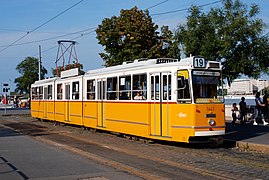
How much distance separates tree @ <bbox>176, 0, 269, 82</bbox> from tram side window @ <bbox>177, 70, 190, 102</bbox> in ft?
26.3

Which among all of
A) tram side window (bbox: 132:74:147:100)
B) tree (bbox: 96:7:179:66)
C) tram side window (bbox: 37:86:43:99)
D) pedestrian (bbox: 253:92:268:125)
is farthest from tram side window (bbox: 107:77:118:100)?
tram side window (bbox: 37:86:43:99)

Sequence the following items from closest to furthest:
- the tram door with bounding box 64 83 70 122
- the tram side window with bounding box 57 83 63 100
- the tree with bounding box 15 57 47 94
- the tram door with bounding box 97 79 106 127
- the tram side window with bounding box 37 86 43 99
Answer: the tram door with bounding box 97 79 106 127 → the tram door with bounding box 64 83 70 122 → the tram side window with bounding box 57 83 63 100 → the tram side window with bounding box 37 86 43 99 → the tree with bounding box 15 57 47 94

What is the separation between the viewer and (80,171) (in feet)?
31.9

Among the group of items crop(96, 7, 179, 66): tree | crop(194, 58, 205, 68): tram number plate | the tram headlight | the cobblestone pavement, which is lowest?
the cobblestone pavement

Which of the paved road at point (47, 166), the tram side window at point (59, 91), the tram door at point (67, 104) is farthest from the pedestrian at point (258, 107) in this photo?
the paved road at point (47, 166)

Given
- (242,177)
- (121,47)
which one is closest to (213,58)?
(121,47)

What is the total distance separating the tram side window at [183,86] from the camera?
1380 cm

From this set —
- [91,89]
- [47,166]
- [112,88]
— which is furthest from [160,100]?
[91,89]

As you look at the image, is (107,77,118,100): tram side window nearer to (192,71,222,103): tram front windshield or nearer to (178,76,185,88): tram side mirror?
(178,76,185,88): tram side mirror

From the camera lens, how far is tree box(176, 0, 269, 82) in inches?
850

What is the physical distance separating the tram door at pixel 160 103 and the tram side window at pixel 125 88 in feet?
5.48

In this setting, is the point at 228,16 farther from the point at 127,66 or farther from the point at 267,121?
the point at 127,66

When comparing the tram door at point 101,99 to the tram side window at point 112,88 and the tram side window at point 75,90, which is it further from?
the tram side window at point 75,90

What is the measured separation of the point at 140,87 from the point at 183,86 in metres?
2.39
